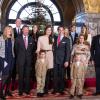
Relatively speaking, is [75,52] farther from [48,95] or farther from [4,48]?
[4,48]

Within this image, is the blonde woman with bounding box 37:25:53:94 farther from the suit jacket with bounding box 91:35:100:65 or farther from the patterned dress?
the suit jacket with bounding box 91:35:100:65

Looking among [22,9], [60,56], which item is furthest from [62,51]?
[22,9]

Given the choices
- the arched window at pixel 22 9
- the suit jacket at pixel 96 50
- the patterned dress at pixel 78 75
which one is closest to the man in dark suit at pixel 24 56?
the patterned dress at pixel 78 75

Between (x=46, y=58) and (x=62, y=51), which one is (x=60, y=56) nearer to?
(x=62, y=51)

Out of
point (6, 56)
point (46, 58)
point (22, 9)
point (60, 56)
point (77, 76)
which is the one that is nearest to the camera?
point (6, 56)

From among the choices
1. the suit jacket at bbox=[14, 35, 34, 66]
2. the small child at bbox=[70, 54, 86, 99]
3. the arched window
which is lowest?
the small child at bbox=[70, 54, 86, 99]

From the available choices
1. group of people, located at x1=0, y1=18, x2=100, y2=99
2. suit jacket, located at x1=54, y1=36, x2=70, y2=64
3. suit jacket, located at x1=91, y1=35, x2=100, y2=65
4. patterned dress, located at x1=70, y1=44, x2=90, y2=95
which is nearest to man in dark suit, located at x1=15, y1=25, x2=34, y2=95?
group of people, located at x1=0, y1=18, x2=100, y2=99

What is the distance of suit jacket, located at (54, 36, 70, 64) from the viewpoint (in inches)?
293

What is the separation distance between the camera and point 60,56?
7449mm

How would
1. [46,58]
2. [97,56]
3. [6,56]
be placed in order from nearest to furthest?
[6,56] < [46,58] < [97,56]

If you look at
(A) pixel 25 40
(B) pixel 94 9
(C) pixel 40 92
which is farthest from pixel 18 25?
(B) pixel 94 9

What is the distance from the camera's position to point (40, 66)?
7.27m

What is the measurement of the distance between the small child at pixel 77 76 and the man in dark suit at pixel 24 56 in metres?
0.98

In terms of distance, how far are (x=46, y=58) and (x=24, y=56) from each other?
0.49m
